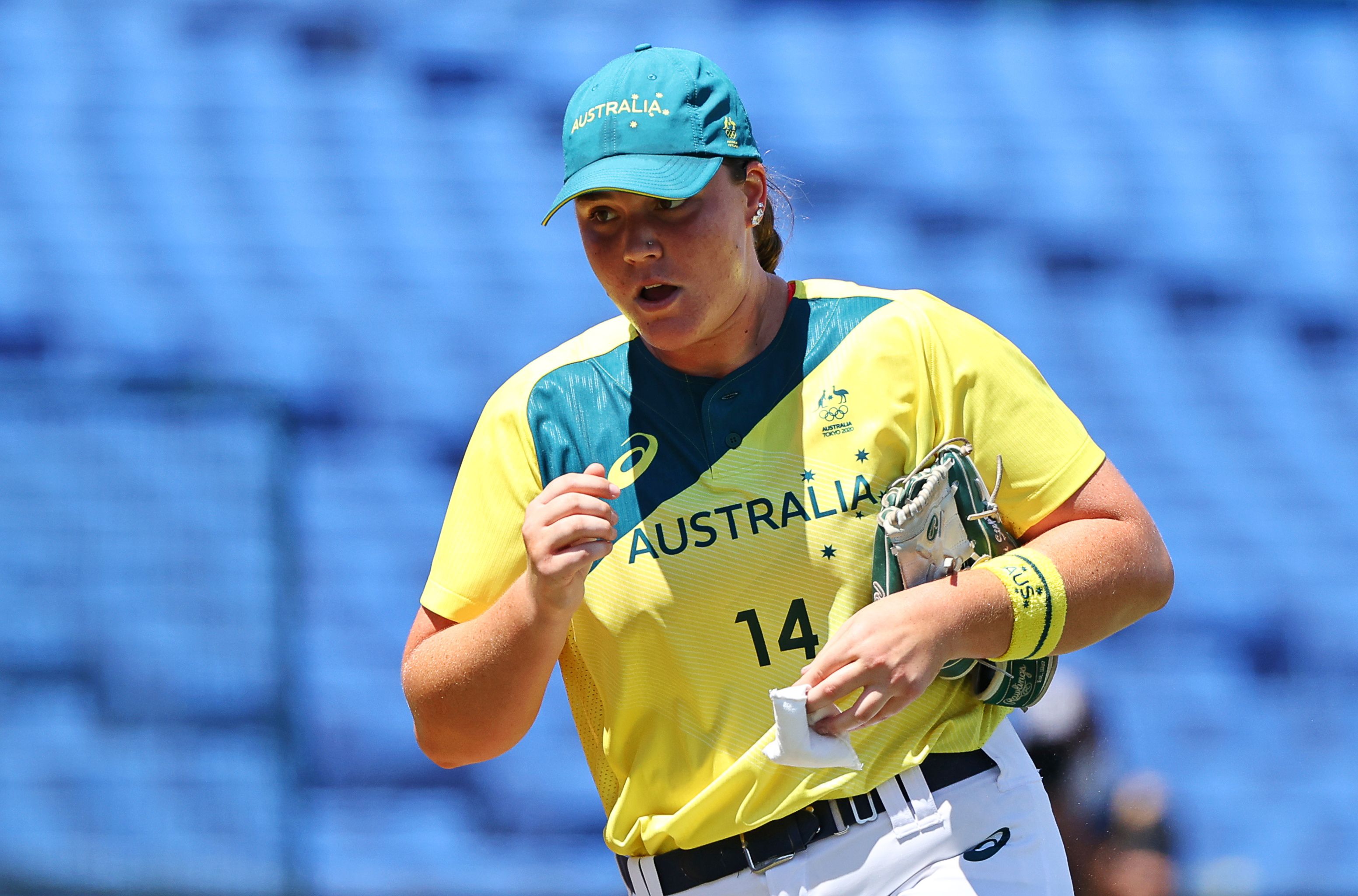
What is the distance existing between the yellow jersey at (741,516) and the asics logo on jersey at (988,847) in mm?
108

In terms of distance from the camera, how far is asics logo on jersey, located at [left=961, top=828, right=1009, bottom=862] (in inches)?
70.8

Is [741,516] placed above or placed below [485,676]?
above

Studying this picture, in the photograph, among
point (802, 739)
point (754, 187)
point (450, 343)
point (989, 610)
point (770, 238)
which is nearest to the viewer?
point (802, 739)

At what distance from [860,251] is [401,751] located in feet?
6.81

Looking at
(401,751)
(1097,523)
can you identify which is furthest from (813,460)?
(401,751)

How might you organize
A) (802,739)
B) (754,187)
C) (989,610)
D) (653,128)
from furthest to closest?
Answer: (754,187), (653,128), (989,610), (802,739)

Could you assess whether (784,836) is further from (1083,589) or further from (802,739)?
(1083,589)

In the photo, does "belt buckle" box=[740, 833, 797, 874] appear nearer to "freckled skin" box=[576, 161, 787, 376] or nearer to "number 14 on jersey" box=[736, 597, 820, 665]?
"number 14 on jersey" box=[736, 597, 820, 665]

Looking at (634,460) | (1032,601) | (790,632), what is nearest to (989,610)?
(1032,601)

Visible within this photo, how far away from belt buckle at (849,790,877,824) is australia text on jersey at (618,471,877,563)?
335 millimetres

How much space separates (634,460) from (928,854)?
60 centimetres

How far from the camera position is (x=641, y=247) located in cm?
175

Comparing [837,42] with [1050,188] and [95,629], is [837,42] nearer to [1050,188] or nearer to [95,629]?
[1050,188]

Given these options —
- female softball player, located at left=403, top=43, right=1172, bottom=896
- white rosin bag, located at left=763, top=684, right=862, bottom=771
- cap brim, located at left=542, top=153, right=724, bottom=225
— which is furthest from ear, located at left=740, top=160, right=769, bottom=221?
white rosin bag, located at left=763, top=684, right=862, bottom=771
